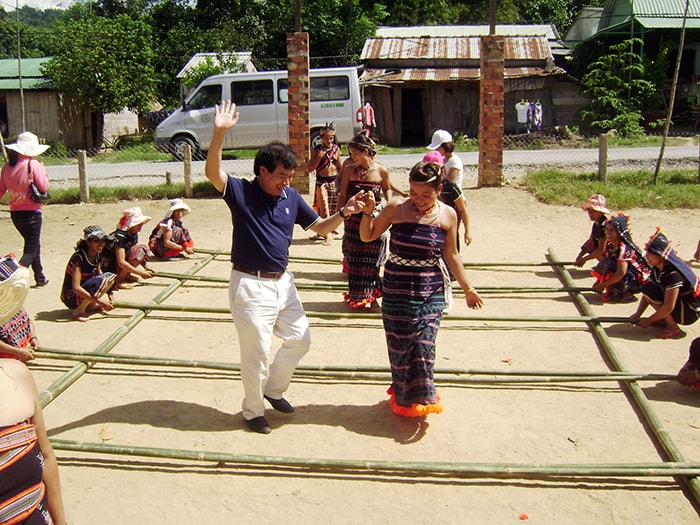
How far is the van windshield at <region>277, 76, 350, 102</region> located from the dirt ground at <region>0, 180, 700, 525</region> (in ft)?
40.1

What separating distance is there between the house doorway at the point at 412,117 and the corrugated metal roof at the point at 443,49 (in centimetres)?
144

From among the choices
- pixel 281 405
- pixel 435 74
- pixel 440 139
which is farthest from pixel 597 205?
pixel 435 74

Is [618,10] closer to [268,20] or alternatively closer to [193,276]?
[268,20]

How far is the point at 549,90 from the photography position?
25.1 m

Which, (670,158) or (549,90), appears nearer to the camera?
(670,158)

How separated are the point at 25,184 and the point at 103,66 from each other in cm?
1902

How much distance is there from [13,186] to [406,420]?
5.32m

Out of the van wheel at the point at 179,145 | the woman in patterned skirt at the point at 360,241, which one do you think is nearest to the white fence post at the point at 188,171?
the van wheel at the point at 179,145

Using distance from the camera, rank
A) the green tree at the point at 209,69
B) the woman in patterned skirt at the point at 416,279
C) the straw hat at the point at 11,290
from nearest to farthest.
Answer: the straw hat at the point at 11,290
the woman in patterned skirt at the point at 416,279
the green tree at the point at 209,69

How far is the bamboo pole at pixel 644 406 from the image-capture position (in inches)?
156

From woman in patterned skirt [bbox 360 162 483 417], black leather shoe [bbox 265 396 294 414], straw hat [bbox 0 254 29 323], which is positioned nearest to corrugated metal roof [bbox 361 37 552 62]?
woman in patterned skirt [bbox 360 162 483 417]

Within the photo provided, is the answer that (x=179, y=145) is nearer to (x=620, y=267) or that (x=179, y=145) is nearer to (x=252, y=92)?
(x=252, y=92)

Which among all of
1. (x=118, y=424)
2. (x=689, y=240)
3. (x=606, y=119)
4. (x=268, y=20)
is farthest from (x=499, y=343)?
(x=268, y=20)

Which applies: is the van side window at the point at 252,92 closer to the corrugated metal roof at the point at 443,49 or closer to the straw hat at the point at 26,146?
the corrugated metal roof at the point at 443,49
